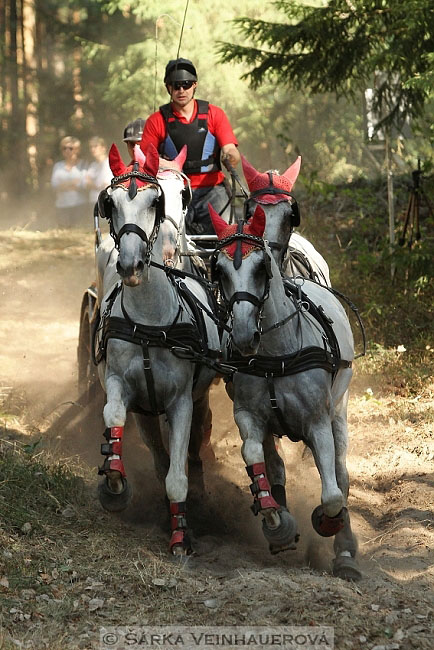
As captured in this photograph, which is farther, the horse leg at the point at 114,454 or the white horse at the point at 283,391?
the horse leg at the point at 114,454

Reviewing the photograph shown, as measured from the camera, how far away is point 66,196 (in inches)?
618

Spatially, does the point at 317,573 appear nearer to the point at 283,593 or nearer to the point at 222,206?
the point at 283,593

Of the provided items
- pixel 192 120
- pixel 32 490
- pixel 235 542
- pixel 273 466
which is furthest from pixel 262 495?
pixel 192 120

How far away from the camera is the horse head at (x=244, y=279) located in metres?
5.22

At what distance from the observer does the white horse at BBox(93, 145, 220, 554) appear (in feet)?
19.2

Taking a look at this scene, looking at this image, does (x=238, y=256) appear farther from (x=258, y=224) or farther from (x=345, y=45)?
(x=345, y=45)

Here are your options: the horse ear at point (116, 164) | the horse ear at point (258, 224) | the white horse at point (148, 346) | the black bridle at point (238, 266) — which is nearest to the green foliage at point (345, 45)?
the horse ear at point (116, 164)

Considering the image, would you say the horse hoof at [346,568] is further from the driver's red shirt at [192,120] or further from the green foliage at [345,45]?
the green foliage at [345,45]

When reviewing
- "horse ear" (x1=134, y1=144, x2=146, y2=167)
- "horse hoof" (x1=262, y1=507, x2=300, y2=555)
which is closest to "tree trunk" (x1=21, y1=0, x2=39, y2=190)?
"horse ear" (x1=134, y1=144, x2=146, y2=167)

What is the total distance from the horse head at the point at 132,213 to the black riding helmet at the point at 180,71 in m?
2.32

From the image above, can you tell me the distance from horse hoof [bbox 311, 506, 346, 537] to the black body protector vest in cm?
389

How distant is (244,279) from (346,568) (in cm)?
200

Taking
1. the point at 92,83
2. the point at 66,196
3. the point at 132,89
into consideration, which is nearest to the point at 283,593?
the point at 66,196

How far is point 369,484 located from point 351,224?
301 inches
